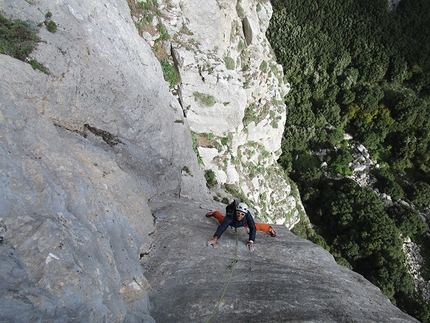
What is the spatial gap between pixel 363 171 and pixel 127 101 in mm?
31564

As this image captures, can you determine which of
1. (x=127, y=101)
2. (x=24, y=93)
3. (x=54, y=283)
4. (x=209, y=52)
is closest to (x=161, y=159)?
(x=127, y=101)

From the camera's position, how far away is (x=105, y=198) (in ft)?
28.8

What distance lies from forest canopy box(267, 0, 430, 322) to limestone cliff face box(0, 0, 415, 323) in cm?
2188

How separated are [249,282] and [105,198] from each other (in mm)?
4792

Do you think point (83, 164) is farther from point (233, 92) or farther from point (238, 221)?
point (233, 92)

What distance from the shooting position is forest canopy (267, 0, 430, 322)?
30.2 m

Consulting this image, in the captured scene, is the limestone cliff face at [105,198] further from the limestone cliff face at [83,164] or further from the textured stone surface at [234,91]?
the textured stone surface at [234,91]

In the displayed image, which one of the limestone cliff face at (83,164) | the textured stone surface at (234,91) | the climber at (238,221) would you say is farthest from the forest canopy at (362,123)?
the climber at (238,221)

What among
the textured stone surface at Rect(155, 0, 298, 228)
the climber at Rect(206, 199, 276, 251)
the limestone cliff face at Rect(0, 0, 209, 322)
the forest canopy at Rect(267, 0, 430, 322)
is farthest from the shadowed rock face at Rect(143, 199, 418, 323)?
the forest canopy at Rect(267, 0, 430, 322)

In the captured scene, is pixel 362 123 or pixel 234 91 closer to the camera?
pixel 234 91

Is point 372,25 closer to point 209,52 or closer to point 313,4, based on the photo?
point 313,4

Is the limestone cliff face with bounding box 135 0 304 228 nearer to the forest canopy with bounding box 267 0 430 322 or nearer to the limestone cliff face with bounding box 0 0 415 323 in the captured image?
the limestone cliff face with bounding box 0 0 415 323

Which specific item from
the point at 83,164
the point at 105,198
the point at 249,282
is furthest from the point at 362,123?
the point at 83,164

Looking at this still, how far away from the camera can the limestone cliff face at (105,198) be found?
5652mm
